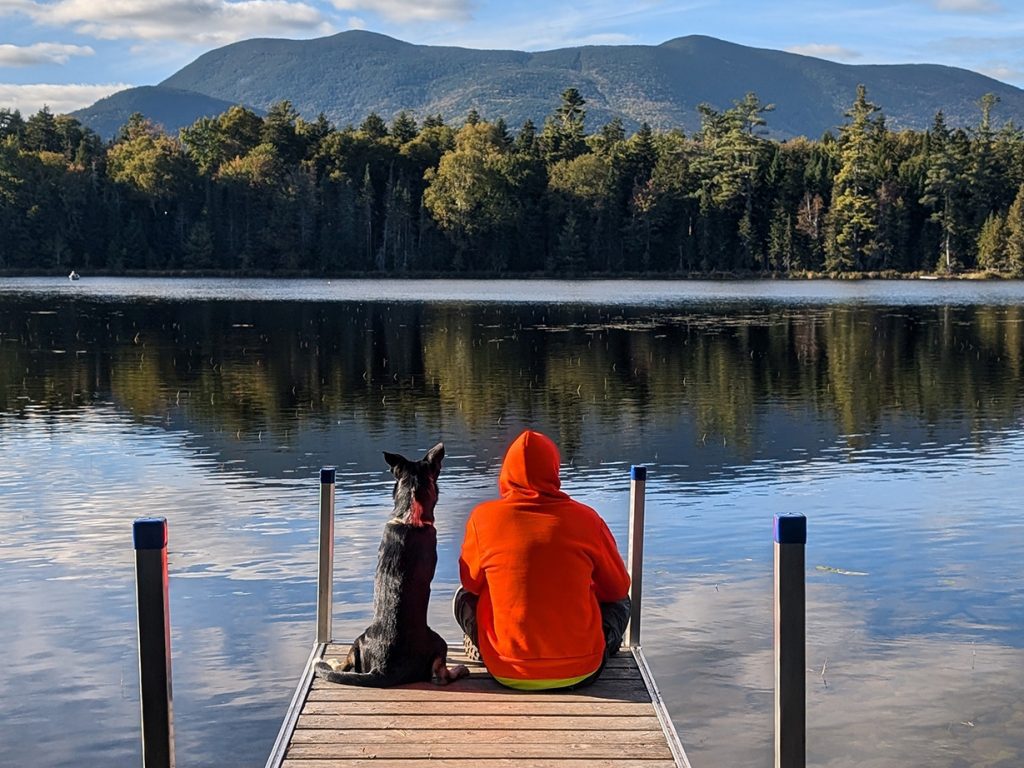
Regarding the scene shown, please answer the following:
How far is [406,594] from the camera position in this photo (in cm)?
666

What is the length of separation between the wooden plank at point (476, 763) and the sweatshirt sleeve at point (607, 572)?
1193 mm

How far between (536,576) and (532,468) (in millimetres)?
536

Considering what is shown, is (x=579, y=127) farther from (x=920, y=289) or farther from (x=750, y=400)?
(x=750, y=400)

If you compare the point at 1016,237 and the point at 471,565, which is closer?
the point at 471,565

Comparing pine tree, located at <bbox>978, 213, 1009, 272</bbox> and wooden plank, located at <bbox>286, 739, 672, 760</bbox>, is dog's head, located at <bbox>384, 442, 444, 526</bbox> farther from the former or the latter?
pine tree, located at <bbox>978, 213, 1009, 272</bbox>

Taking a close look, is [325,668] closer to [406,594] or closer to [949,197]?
[406,594]

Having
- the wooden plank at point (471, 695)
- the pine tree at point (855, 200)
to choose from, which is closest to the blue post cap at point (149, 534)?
the wooden plank at point (471, 695)

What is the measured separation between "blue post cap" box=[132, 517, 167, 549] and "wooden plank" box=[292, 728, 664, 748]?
1.48 meters

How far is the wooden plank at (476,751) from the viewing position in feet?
19.1

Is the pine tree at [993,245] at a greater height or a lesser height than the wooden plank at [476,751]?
greater

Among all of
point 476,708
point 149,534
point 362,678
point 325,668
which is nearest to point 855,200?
point 325,668

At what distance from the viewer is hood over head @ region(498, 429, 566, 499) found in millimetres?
6484

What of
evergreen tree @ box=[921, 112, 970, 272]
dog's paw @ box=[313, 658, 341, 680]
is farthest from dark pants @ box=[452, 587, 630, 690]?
evergreen tree @ box=[921, 112, 970, 272]

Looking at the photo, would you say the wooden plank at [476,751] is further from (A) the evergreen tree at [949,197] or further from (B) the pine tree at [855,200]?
(A) the evergreen tree at [949,197]
